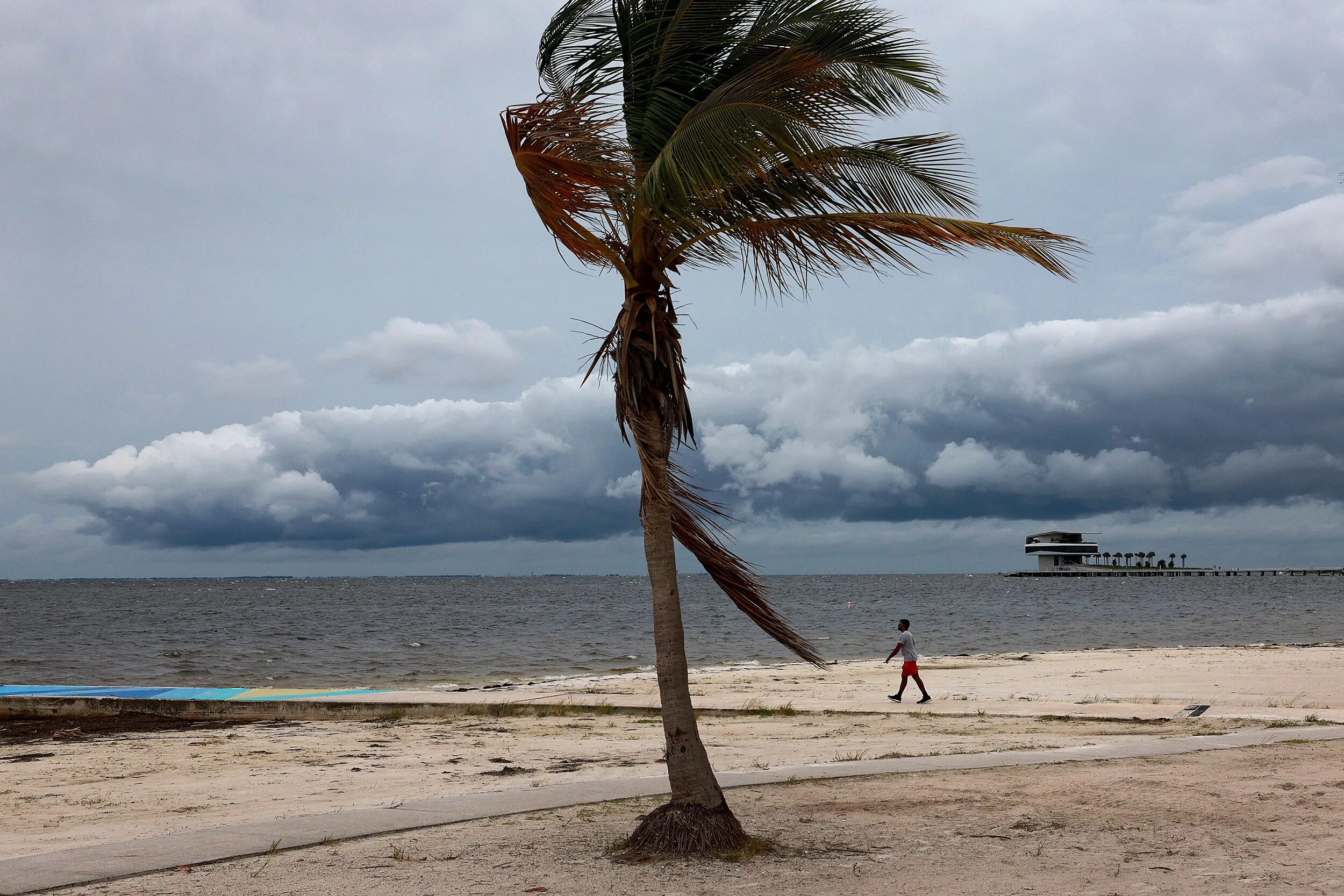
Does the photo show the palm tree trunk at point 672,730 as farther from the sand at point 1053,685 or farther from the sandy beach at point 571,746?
the sand at point 1053,685

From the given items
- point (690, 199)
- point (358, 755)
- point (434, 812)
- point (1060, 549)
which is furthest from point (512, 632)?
point (1060, 549)

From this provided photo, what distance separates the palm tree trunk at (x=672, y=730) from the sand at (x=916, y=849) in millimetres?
227

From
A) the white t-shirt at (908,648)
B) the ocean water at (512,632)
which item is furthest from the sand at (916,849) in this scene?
the ocean water at (512,632)

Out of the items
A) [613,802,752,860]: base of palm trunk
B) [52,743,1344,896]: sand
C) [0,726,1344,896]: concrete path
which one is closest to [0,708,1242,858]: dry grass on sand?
[0,726,1344,896]: concrete path

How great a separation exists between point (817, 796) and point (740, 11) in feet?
21.1

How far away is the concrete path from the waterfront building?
168747 millimetres

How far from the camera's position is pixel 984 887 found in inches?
251

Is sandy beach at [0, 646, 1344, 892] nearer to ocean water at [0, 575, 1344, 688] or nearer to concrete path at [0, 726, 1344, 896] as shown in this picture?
concrete path at [0, 726, 1344, 896]

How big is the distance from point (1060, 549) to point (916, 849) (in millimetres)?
176530

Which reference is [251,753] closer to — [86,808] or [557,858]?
[86,808]

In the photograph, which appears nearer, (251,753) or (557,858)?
(557,858)

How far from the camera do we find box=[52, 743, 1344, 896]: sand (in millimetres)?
6492

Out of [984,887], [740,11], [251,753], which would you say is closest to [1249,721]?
[984,887]

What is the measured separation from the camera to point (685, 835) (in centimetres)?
714
